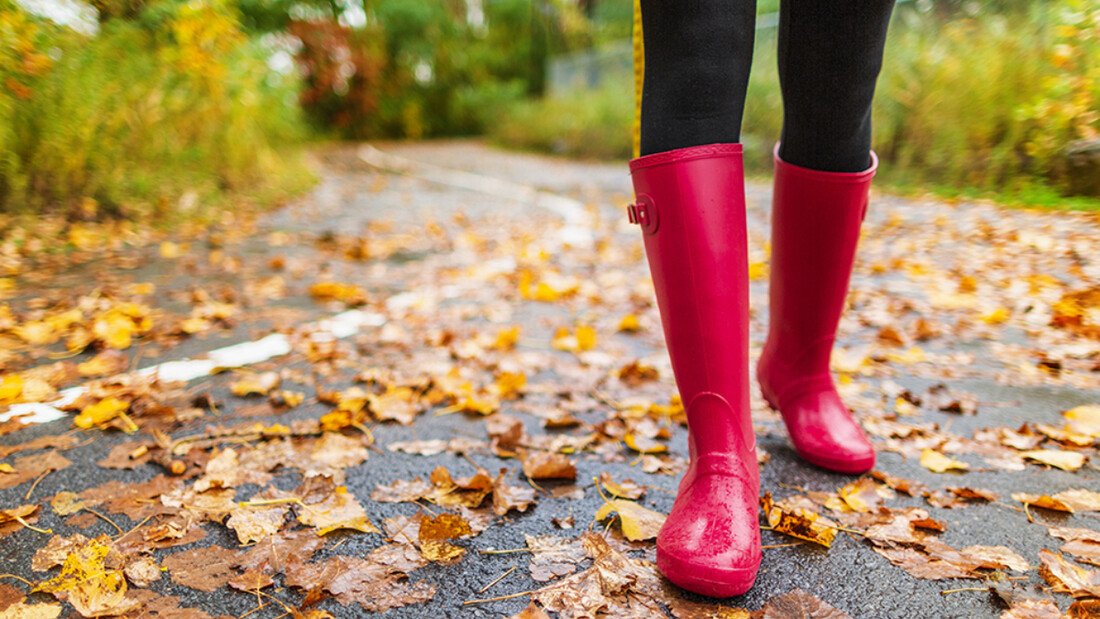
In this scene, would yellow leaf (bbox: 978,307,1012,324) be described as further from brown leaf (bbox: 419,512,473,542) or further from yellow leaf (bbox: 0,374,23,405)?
yellow leaf (bbox: 0,374,23,405)

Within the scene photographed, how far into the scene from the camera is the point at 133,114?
142 inches

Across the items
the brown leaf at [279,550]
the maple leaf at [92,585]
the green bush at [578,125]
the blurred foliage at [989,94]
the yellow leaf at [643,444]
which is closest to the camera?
the maple leaf at [92,585]

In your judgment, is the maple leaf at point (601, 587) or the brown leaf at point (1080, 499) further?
the brown leaf at point (1080, 499)

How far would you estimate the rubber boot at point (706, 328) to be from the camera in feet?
3.25

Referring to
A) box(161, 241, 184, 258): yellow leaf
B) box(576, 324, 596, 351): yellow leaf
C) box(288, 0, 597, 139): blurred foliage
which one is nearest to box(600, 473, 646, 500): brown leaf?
box(576, 324, 596, 351): yellow leaf

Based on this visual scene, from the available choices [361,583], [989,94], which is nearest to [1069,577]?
[361,583]

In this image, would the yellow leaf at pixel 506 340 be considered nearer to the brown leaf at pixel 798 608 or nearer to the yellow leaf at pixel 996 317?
the brown leaf at pixel 798 608

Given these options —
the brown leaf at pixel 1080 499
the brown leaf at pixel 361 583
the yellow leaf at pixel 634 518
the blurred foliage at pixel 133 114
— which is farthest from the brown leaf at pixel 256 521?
the blurred foliage at pixel 133 114

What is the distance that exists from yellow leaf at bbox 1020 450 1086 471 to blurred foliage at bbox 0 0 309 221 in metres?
3.23

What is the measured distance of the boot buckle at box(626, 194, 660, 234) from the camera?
3.42ft

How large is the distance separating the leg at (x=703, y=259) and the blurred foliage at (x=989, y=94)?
13.0ft

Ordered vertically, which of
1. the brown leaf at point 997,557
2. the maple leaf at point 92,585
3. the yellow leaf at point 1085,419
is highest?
the maple leaf at point 92,585

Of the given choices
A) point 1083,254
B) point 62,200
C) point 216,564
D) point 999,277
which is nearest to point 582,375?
point 216,564

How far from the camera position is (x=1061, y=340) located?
2.05 m
